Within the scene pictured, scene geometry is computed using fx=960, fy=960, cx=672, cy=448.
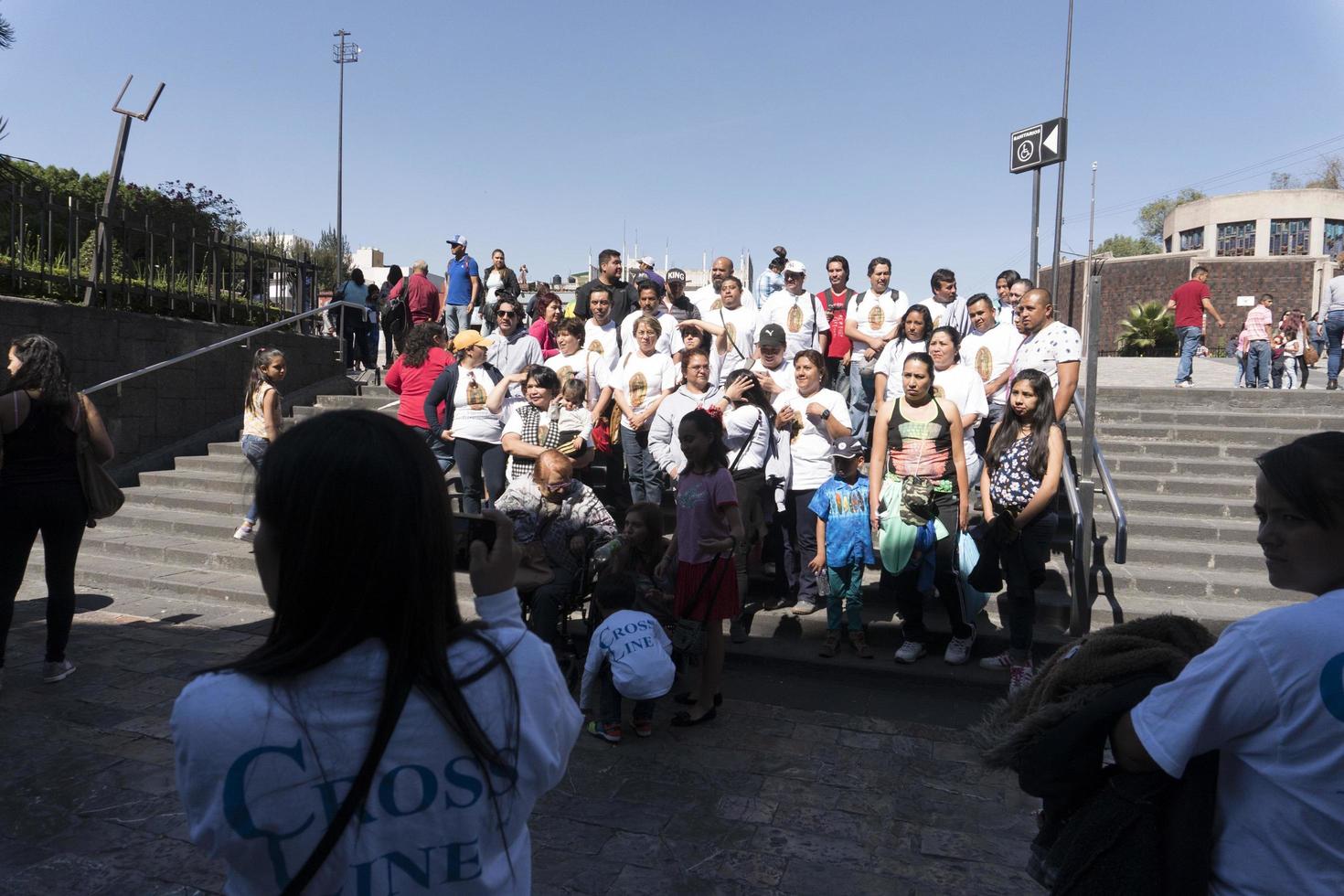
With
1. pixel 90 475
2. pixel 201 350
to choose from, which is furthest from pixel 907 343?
pixel 201 350

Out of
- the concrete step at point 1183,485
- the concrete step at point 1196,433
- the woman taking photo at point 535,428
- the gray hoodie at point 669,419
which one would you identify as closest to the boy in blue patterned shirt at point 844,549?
the gray hoodie at point 669,419

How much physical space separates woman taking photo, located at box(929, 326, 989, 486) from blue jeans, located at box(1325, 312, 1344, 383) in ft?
26.0

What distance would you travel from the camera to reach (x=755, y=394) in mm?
6801

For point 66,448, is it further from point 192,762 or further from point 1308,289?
point 1308,289

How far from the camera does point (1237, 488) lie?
26.7 feet

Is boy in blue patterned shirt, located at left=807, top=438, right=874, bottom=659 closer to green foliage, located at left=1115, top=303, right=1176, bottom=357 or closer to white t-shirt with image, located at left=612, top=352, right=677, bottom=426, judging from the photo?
white t-shirt with image, located at left=612, top=352, right=677, bottom=426

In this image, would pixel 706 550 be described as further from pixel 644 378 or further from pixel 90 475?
pixel 90 475

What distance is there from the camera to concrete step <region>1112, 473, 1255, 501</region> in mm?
8125

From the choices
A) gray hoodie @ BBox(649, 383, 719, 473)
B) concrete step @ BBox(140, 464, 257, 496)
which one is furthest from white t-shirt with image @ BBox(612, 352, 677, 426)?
concrete step @ BBox(140, 464, 257, 496)

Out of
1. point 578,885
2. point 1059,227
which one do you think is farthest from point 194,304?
point 1059,227

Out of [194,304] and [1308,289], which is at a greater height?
[1308,289]

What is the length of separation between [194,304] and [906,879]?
10680 mm

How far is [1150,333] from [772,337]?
2173cm

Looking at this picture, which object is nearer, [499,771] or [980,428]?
[499,771]
